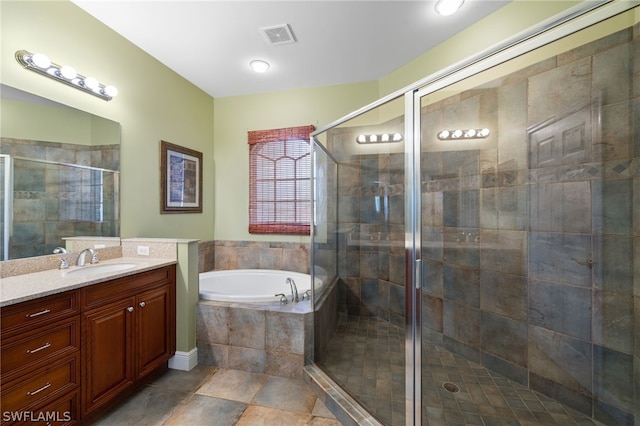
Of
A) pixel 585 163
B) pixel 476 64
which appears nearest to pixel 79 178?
pixel 476 64

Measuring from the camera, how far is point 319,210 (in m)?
2.37

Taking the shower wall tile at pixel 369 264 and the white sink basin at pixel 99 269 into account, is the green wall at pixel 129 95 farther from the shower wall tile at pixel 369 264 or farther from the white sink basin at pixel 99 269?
the shower wall tile at pixel 369 264

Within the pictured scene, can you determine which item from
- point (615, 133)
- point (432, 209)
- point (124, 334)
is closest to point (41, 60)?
point (124, 334)

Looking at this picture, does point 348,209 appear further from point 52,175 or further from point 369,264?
point 52,175

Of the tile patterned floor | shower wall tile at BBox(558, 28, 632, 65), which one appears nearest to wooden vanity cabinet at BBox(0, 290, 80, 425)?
the tile patterned floor

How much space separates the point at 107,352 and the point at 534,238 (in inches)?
104

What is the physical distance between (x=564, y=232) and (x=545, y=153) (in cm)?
47

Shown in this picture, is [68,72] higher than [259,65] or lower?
lower

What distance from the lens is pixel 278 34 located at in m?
2.08

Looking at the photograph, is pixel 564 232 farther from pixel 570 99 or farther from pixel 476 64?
pixel 476 64

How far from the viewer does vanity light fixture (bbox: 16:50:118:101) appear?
1.54 meters

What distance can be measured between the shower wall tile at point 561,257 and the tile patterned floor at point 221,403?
1526mm

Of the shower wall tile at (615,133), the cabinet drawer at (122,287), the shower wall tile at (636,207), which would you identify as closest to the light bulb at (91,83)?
the cabinet drawer at (122,287)

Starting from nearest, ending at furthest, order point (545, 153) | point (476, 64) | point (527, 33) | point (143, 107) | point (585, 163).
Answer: point (527, 33), point (476, 64), point (585, 163), point (545, 153), point (143, 107)
